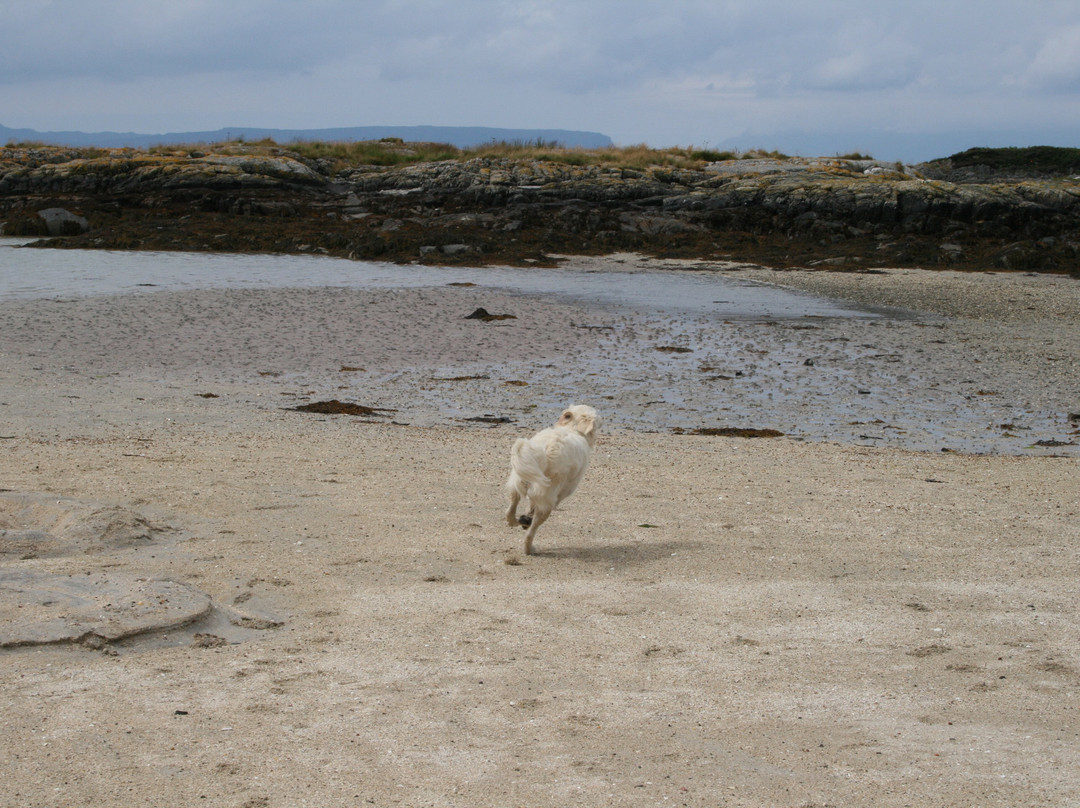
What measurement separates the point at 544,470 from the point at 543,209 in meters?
29.6

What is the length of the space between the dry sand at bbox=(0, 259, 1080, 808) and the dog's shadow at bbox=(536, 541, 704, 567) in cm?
3

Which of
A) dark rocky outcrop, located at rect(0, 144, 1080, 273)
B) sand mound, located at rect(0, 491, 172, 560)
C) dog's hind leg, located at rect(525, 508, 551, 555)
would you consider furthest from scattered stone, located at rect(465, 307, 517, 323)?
sand mound, located at rect(0, 491, 172, 560)

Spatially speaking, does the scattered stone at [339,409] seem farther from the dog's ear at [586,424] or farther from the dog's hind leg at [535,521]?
the dog's hind leg at [535,521]

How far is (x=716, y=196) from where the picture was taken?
117 ft

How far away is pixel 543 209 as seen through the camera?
1389 inches

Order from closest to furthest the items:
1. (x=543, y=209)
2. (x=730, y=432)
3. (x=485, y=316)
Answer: (x=730, y=432) → (x=485, y=316) → (x=543, y=209)

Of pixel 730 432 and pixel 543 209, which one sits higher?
pixel 543 209

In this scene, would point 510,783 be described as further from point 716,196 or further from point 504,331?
point 716,196

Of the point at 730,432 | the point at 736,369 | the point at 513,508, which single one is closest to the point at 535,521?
the point at 513,508

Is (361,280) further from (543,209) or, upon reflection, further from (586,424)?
(586,424)

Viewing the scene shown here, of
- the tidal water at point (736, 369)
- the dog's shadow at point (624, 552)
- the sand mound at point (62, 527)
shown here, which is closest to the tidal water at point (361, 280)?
the tidal water at point (736, 369)

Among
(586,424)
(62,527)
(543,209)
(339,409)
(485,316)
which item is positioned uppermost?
(543,209)

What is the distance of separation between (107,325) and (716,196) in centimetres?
2381

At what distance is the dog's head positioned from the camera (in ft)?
23.5
